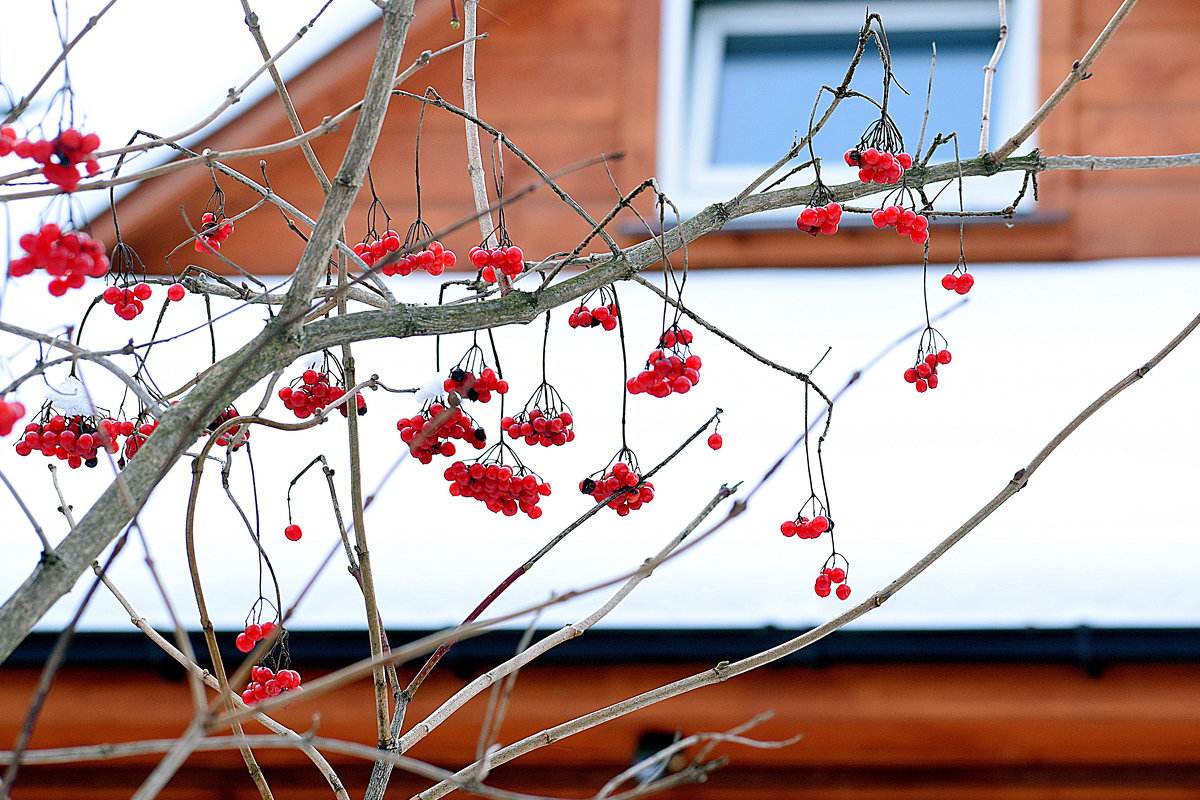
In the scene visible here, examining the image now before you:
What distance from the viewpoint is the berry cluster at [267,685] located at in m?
1.65

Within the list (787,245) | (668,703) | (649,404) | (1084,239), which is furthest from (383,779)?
(1084,239)

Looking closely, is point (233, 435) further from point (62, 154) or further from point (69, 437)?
point (62, 154)

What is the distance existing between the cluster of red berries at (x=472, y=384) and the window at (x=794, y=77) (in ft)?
8.64

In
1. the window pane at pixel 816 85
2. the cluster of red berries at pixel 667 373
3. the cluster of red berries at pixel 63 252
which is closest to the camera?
the cluster of red berries at pixel 63 252

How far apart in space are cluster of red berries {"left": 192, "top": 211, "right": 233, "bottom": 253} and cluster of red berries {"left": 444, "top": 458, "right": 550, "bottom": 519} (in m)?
0.49

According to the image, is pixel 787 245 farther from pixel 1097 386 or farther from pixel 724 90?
pixel 1097 386

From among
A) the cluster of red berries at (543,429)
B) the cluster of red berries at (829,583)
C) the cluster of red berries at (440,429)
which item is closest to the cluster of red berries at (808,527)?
the cluster of red berries at (829,583)

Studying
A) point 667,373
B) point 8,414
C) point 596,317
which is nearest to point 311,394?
point 596,317

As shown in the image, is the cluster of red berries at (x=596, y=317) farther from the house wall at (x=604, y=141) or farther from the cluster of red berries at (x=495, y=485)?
the house wall at (x=604, y=141)

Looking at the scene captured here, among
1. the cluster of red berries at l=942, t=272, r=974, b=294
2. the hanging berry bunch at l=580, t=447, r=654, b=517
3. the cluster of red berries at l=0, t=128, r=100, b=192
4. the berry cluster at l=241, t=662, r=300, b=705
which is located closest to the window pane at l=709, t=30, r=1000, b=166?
the cluster of red berries at l=942, t=272, r=974, b=294

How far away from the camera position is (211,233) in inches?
73.5

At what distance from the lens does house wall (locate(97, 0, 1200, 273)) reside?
413cm

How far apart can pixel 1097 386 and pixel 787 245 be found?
1263 millimetres

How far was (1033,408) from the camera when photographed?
131 inches
